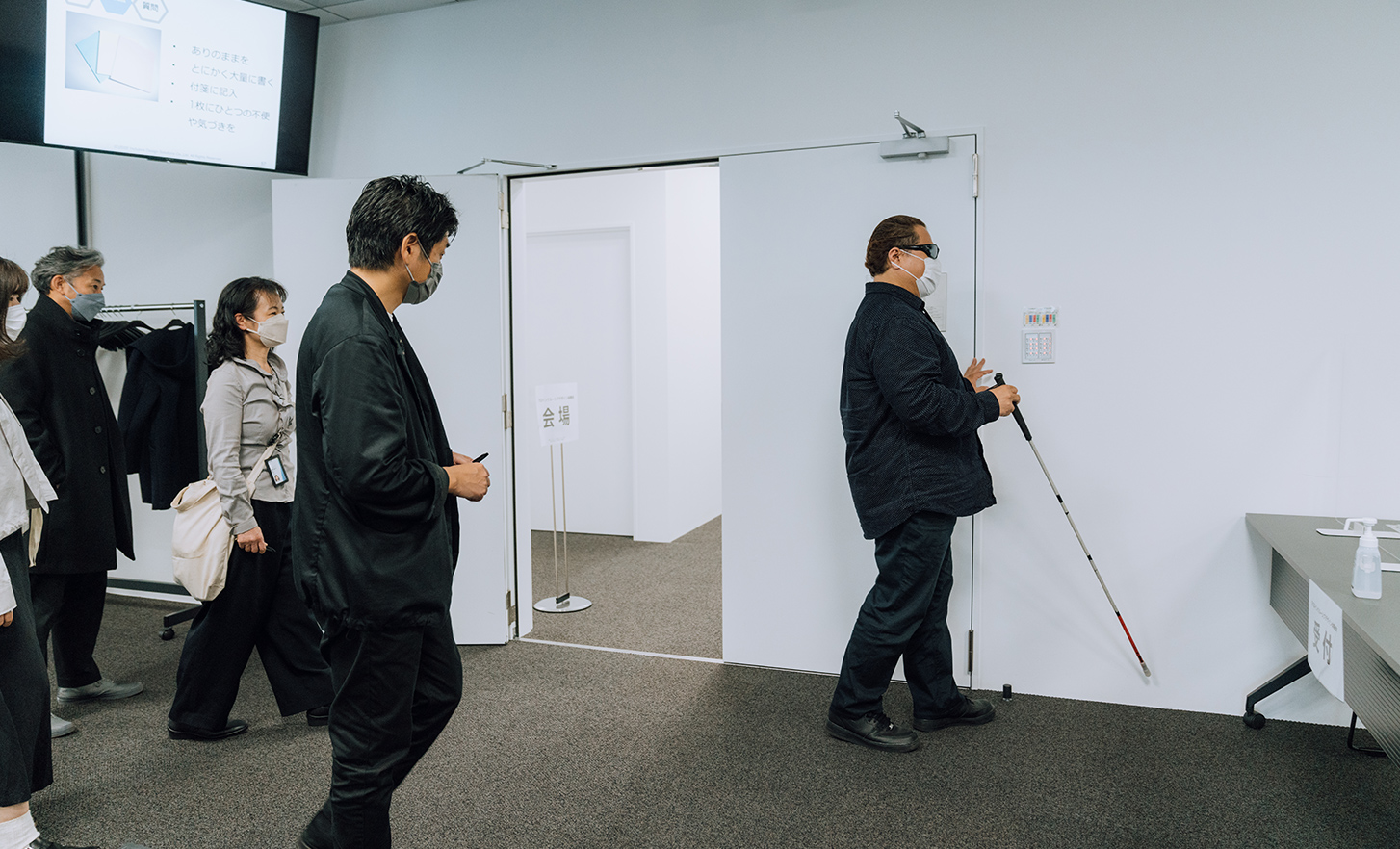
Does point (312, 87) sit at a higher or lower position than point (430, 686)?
higher

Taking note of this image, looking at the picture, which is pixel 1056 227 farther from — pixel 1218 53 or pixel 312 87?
pixel 312 87

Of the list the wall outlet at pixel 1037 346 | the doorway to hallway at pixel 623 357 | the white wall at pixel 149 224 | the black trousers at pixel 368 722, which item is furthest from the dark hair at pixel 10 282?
the doorway to hallway at pixel 623 357

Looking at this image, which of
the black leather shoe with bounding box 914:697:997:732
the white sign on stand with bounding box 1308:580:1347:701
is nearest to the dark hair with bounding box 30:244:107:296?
the black leather shoe with bounding box 914:697:997:732

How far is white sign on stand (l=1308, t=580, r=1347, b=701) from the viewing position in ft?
6.67

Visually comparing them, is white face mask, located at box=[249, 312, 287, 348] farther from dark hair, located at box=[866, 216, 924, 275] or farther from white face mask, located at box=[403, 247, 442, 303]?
dark hair, located at box=[866, 216, 924, 275]

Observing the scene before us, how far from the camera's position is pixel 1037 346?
294 centimetres

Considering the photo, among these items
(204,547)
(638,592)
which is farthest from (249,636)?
(638,592)

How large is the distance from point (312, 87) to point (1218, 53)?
3538 mm

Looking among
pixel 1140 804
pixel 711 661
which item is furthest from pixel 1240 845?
pixel 711 661

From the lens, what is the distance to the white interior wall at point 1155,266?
266 cm

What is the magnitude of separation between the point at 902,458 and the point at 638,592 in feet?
7.27

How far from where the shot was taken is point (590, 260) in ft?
18.7

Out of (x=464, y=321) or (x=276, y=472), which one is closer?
(x=276, y=472)

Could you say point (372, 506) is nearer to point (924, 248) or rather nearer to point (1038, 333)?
point (924, 248)
